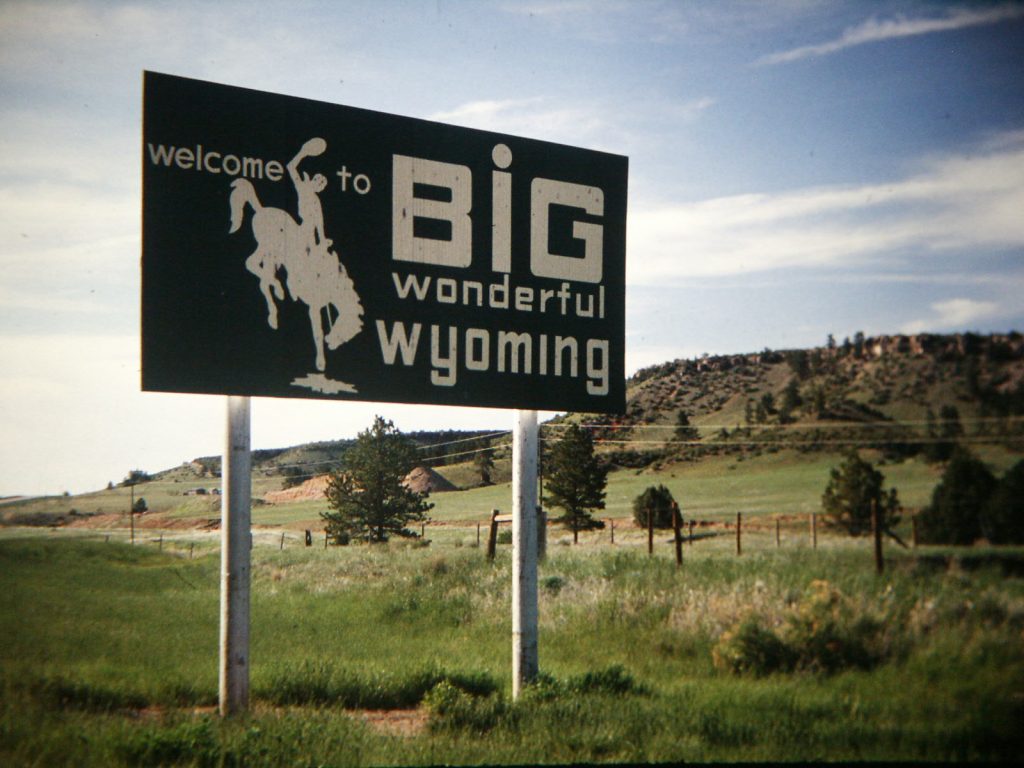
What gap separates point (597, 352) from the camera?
8031 millimetres

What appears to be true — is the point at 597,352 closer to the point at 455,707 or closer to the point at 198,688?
the point at 455,707

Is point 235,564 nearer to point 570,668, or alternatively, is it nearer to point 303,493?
point 570,668

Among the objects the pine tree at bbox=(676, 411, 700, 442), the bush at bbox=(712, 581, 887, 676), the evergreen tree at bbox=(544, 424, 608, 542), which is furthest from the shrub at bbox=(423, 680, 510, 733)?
the evergreen tree at bbox=(544, 424, 608, 542)

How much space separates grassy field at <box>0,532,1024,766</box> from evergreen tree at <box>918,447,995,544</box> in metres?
0.25

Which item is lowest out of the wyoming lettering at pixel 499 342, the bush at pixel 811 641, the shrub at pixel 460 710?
the shrub at pixel 460 710

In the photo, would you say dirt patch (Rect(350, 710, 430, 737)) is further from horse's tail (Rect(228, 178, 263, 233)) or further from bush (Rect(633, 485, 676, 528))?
bush (Rect(633, 485, 676, 528))

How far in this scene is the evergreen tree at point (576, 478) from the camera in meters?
15.1

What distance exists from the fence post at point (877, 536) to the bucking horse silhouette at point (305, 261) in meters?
4.84

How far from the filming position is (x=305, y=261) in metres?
6.96

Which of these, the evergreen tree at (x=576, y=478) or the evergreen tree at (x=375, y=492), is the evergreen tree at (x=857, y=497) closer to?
the evergreen tree at (x=576, y=478)

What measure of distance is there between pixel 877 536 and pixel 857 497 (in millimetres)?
569

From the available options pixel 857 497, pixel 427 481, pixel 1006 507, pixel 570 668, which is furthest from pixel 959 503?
pixel 427 481

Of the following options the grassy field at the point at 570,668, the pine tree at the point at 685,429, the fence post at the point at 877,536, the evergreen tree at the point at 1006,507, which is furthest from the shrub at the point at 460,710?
the pine tree at the point at 685,429

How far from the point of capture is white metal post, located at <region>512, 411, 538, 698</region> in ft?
24.8
